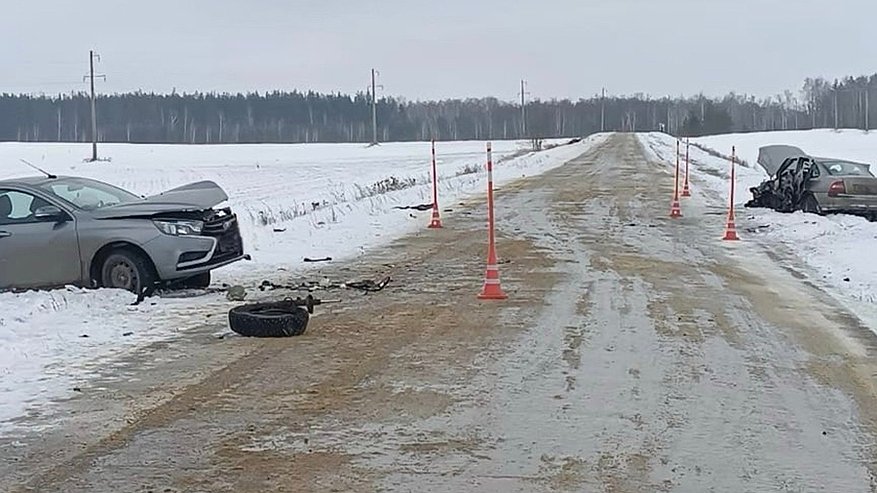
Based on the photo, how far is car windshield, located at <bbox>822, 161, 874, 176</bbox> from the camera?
2188cm

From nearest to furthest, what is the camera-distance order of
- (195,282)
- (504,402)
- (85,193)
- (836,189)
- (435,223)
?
(504,402) < (85,193) < (195,282) < (836,189) < (435,223)

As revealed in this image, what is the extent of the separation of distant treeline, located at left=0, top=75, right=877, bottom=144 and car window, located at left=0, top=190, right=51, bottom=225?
134m

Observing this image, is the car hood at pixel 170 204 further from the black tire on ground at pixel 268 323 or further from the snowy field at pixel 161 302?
the black tire on ground at pixel 268 323

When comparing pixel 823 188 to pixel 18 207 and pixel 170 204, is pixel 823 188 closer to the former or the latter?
pixel 170 204

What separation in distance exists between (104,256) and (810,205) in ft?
49.3

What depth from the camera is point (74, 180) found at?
1291 centimetres

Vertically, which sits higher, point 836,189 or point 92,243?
point 836,189

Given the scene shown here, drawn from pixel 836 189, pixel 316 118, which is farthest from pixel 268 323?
pixel 316 118

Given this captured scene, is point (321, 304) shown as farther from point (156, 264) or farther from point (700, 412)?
point (700, 412)

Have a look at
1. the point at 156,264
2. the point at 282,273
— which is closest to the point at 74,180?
the point at 156,264

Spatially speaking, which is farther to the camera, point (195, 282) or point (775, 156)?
point (775, 156)

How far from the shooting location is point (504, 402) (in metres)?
7.42

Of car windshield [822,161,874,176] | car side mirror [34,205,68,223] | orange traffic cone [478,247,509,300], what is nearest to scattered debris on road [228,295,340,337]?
orange traffic cone [478,247,509,300]

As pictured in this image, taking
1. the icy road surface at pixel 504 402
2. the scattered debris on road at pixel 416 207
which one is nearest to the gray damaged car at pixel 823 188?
the scattered debris on road at pixel 416 207
